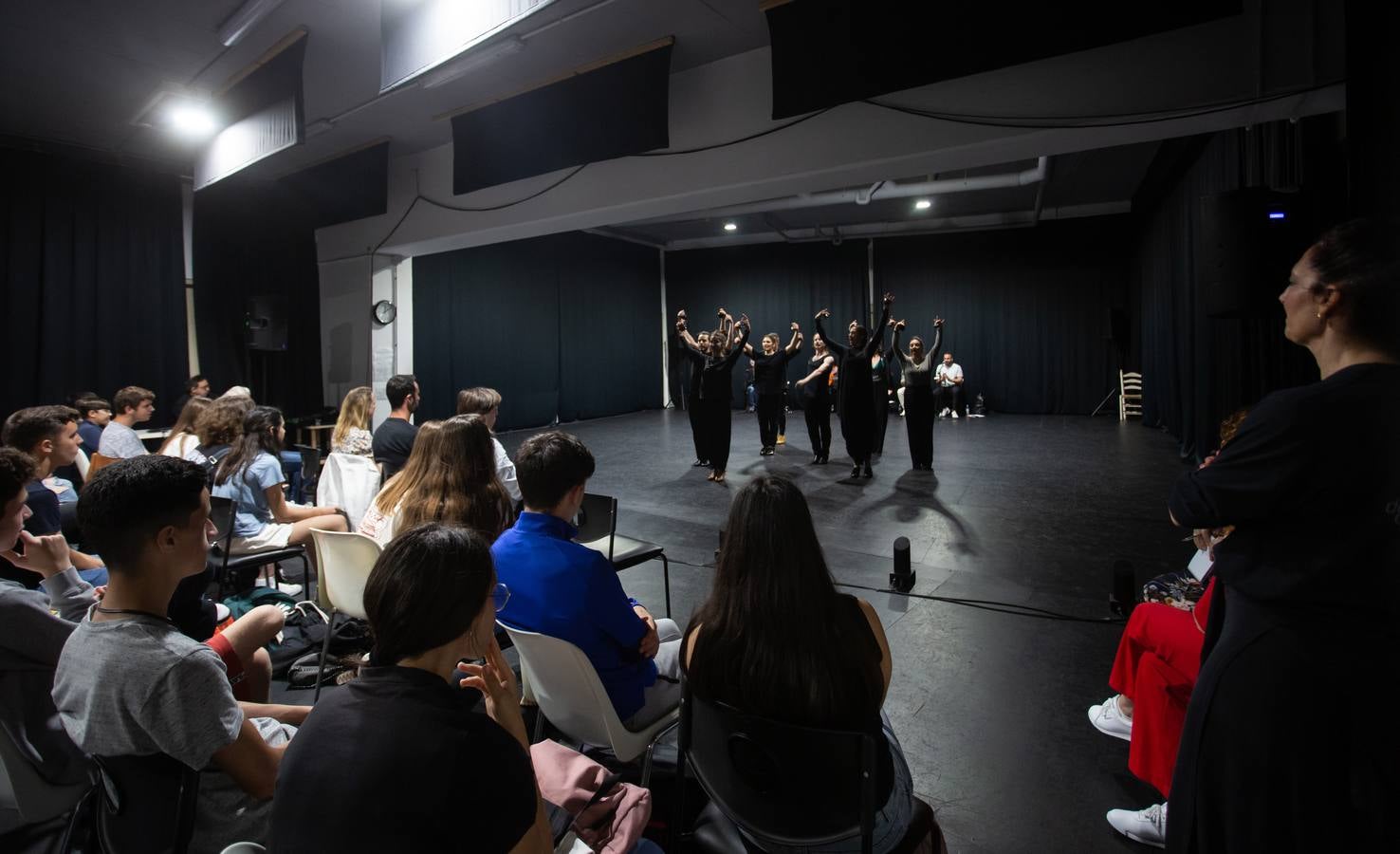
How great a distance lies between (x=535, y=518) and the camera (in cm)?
181

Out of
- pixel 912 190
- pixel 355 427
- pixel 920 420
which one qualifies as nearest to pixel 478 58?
pixel 355 427

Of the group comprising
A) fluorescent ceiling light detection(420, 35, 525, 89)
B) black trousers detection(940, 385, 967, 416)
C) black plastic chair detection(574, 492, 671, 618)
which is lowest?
black plastic chair detection(574, 492, 671, 618)

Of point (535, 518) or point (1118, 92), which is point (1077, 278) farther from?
point (535, 518)

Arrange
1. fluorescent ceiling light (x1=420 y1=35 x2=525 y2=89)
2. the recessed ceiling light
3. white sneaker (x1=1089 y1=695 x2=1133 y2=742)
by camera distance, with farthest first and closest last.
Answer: the recessed ceiling light, fluorescent ceiling light (x1=420 y1=35 x2=525 y2=89), white sneaker (x1=1089 y1=695 x2=1133 y2=742)

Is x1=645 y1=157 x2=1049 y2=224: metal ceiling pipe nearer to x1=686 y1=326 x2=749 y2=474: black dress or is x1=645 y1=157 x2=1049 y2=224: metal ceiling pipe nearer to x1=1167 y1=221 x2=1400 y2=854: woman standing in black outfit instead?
x1=686 y1=326 x2=749 y2=474: black dress

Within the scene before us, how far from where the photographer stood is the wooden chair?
38.6 feet

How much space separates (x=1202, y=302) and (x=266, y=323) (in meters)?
9.34

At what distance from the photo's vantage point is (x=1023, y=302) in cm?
1340

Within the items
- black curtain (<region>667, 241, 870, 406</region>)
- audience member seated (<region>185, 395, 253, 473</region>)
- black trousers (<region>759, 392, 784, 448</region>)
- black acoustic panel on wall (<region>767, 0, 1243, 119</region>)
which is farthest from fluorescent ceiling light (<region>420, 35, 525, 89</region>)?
black curtain (<region>667, 241, 870, 406</region>)

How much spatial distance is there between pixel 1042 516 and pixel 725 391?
10.5 ft

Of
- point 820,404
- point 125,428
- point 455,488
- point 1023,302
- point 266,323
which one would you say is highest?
point 1023,302

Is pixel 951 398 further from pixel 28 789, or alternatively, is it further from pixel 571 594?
A: pixel 28 789

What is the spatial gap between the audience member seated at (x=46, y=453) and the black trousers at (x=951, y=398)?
495 inches

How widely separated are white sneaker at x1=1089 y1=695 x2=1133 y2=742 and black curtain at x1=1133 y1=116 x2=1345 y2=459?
1.72 m
